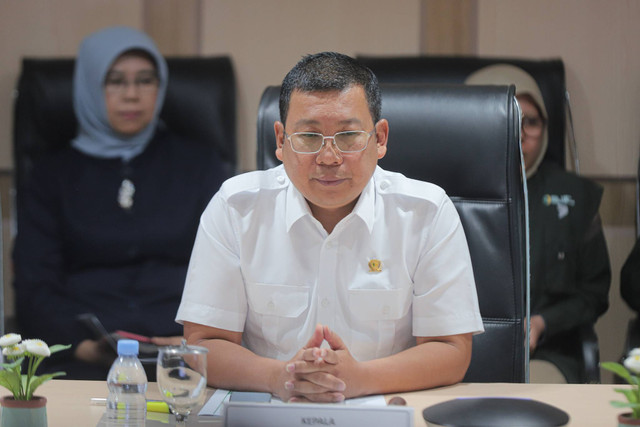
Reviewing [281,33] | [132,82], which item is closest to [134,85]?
[132,82]

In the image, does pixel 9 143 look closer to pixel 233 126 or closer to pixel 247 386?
pixel 233 126

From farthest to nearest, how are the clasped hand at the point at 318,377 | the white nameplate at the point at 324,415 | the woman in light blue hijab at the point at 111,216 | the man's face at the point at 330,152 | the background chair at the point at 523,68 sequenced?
the woman in light blue hijab at the point at 111,216 → the background chair at the point at 523,68 → the man's face at the point at 330,152 → the clasped hand at the point at 318,377 → the white nameplate at the point at 324,415

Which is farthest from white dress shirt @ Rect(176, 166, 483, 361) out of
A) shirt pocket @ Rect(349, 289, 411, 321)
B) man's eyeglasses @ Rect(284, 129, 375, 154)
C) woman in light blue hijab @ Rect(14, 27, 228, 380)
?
woman in light blue hijab @ Rect(14, 27, 228, 380)

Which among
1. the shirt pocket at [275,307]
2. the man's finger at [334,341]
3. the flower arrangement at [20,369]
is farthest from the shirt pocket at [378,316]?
the flower arrangement at [20,369]

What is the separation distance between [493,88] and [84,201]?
1.43 meters

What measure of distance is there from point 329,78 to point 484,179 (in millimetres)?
387

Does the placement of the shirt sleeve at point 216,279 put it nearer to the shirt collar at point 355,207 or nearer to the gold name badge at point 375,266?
the shirt collar at point 355,207

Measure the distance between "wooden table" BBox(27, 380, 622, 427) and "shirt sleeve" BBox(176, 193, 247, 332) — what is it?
0.17 m

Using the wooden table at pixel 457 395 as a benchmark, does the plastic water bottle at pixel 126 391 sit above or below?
above

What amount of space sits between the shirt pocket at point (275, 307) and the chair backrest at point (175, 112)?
1.07m

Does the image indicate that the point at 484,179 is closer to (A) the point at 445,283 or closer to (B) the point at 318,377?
(A) the point at 445,283

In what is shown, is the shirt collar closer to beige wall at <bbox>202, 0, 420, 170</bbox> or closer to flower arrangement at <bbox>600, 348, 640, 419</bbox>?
flower arrangement at <bbox>600, 348, 640, 419</bbox>

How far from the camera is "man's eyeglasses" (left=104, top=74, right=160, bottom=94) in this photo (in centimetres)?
260

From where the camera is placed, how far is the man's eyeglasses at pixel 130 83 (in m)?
2.60
